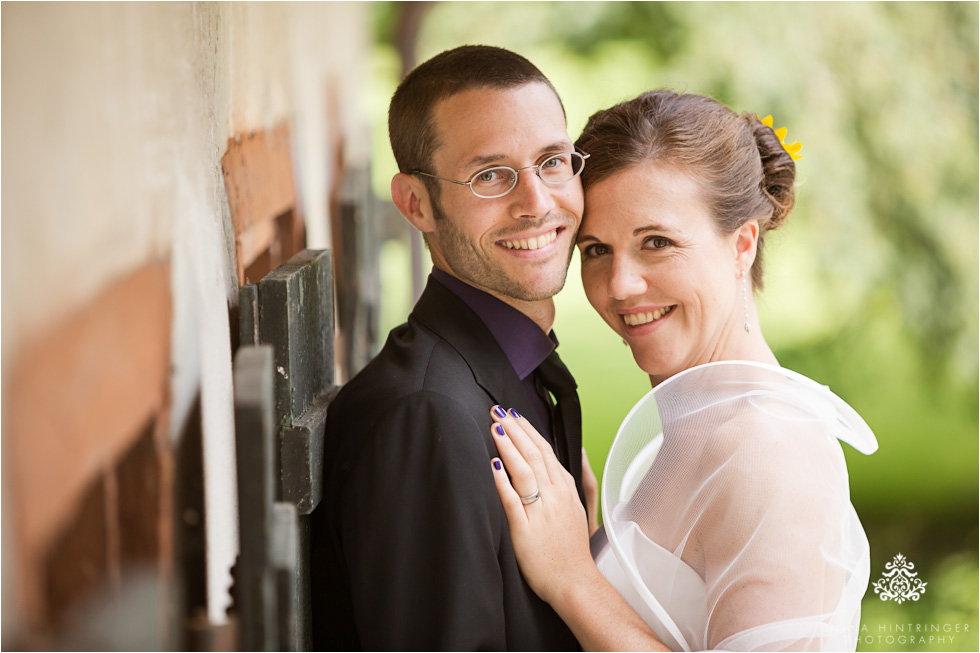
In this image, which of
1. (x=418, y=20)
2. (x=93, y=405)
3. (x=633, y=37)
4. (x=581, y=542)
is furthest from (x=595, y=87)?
(x=93, y=405)

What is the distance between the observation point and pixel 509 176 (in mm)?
1723

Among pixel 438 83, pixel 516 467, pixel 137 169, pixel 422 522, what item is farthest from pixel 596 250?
pixel 137 169

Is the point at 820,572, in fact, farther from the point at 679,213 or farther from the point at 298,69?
the point at 298,69

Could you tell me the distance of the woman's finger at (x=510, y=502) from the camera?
1440 millimetres

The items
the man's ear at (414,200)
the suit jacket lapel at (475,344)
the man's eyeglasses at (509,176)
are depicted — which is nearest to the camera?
the suit jacket lapel at (475,344)

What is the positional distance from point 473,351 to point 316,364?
314 millimetres

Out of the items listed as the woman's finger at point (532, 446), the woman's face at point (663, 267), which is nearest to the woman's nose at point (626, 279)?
the woman's face at point (663, 267)

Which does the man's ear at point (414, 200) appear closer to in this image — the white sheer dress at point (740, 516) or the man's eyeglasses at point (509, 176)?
the man's eyeglasses at point (509, 176)

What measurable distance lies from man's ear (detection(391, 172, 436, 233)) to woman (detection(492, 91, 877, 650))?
13.8 inches

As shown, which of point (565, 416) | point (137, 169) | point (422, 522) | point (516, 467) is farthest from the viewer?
point (565, 416)

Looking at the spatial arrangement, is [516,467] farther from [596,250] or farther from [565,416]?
[596,250]

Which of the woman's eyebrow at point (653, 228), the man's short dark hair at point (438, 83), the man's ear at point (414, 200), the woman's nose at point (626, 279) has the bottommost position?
the woman's nose at point (626, 279)

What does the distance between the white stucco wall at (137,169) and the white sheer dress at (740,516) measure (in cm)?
78

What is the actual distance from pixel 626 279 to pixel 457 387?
1.62 ft
